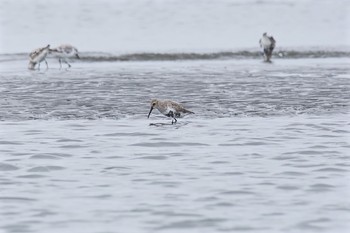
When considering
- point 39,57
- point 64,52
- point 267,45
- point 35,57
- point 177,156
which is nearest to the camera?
point 177,156

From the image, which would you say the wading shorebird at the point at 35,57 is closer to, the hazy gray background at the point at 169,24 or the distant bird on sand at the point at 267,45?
the hazy gray background at the point at 169,24

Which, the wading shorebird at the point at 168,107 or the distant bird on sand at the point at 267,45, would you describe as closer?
the wading shorebird at the point at 168,107

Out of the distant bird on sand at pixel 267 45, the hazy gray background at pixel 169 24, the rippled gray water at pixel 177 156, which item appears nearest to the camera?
the rippled gray water at pixel 177 156

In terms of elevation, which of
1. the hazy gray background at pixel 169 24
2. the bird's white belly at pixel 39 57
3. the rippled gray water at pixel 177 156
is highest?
the hazy gray background at pixel 169 24

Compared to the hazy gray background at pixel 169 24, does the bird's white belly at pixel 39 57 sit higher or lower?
lower

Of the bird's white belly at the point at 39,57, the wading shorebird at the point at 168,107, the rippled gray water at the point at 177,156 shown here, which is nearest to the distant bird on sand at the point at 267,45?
the rippled gray water at the point at 177,156

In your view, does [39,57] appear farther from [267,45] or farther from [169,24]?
[169,24]

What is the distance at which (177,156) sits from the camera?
15.1 metres

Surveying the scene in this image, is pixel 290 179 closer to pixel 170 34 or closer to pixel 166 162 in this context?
pixel 166 162

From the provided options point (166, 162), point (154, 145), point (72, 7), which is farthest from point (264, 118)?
point (72, 7)

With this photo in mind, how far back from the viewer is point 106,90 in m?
24.2

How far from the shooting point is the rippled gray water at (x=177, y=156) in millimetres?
11117

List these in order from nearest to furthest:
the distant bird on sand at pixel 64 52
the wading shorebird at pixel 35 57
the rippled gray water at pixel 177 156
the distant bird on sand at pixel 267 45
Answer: the rippled gray water at pixel 177 156 → the wading shorebird at pixel 35 57 → the distant bird on sand at pixel 64 52 → the distant bird on sand at pixel 267 45

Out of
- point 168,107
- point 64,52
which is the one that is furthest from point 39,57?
point 168,107
